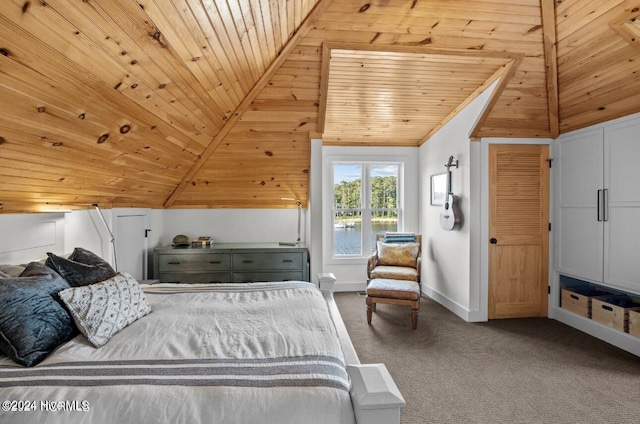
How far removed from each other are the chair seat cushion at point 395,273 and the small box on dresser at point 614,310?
1.70 metres

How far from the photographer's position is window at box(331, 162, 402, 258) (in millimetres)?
4926

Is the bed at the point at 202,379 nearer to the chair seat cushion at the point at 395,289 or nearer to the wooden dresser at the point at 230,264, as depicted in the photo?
the chair seat cushion at the point at 395,289

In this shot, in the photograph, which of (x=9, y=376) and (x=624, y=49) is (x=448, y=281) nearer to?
(x=624, y=49)

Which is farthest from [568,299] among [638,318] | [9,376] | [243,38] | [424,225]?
[9,376]

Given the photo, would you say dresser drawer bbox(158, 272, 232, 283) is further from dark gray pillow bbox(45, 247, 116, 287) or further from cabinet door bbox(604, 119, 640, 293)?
cabinet door bbox(604, 119, 640, 293)

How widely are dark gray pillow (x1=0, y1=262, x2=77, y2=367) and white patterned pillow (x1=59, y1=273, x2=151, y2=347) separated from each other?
52mm

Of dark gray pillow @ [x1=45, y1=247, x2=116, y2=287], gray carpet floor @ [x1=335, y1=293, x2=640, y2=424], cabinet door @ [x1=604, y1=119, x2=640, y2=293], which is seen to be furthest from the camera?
cabinet door @ [x1=604, y1=119, x2=640, y2=293]

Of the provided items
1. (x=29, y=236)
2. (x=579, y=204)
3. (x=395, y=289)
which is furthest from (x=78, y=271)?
(x=579, y=204)

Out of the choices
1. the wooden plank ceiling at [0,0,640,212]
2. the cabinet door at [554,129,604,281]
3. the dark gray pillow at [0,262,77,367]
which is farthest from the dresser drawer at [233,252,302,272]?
the cabinet door at [554,129,604,281]

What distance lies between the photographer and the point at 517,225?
369 cm

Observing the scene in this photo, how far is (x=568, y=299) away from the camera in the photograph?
3512 mm

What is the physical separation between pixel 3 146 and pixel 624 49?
13.5 feet

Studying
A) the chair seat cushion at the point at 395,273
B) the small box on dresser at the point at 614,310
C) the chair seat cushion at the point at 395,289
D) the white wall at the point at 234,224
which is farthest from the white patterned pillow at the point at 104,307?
the small box on dresser at the point at 614,310

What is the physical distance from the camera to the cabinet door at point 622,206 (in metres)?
2.82
